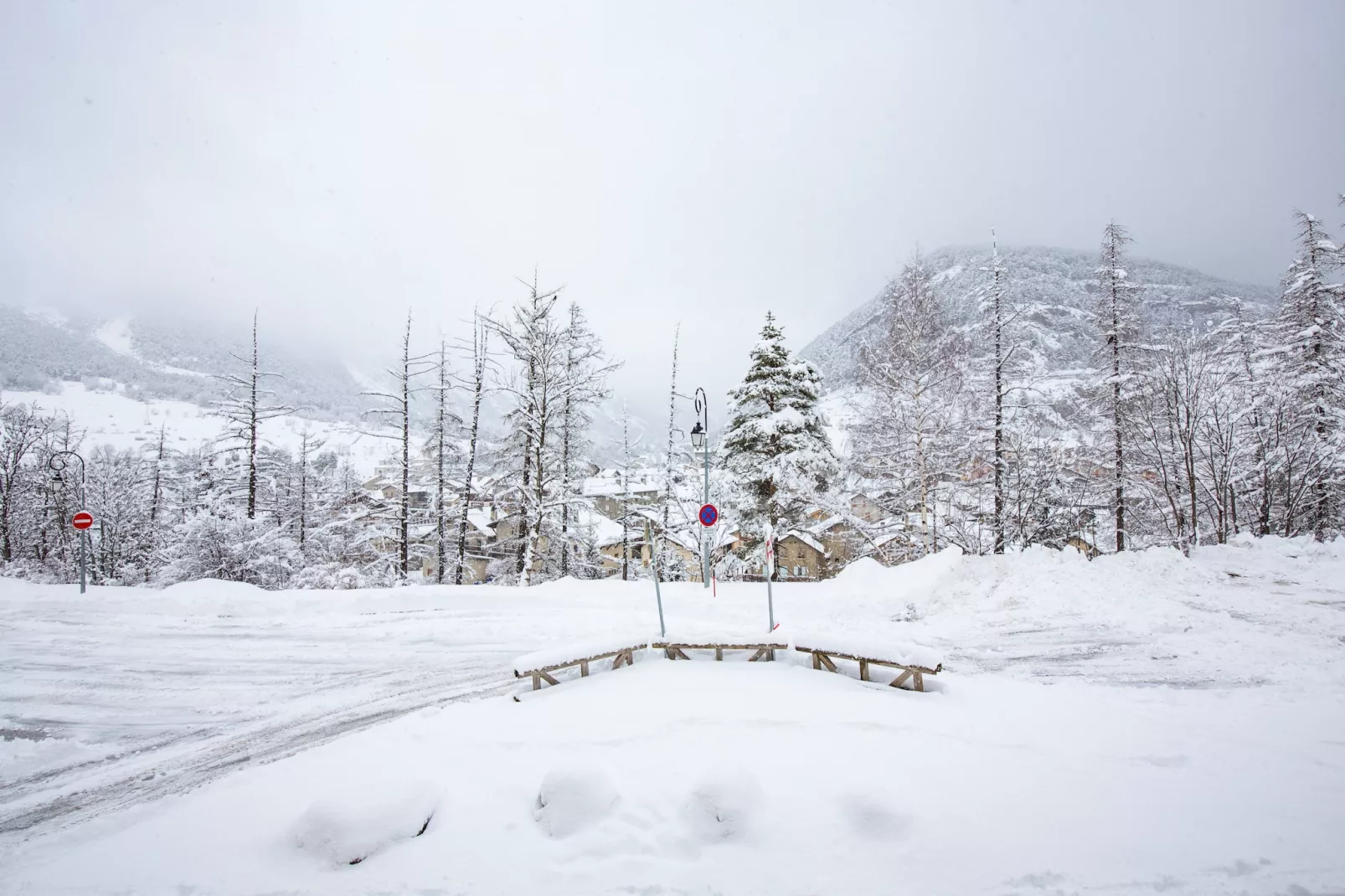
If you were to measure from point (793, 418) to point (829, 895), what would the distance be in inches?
653

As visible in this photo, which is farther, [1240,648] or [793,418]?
[793,418]

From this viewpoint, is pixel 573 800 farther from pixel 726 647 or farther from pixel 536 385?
pixel 536 385

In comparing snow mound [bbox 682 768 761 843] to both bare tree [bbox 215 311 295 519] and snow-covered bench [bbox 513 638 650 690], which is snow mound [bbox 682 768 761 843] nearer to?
snow-covered bench [bbox 513 638 650 690]

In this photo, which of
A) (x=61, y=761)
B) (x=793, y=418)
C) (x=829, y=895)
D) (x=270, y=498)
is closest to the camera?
(x=829, y=895)

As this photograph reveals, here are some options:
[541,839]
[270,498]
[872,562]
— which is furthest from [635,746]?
[270,498]

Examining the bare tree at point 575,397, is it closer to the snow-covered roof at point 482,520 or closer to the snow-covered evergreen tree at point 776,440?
the snow-covered evergreen tree at point 776,440

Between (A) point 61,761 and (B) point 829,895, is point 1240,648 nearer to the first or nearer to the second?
(B) point 829,895

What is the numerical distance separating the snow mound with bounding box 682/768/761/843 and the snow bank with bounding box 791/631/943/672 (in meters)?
3.15

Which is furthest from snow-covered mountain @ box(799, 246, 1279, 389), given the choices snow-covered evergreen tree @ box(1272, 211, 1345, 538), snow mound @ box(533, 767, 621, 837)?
snow mound @ box(533, 767, 621, 837)

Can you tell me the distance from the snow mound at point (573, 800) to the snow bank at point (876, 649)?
148 inches

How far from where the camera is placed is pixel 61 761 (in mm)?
5492

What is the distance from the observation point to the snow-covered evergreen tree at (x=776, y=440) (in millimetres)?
18875

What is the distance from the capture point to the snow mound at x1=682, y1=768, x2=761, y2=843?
3.71m

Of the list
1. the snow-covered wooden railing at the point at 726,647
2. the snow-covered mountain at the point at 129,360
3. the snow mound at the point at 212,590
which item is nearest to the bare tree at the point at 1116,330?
the snow-covered wooden railing at the point at 726,647
